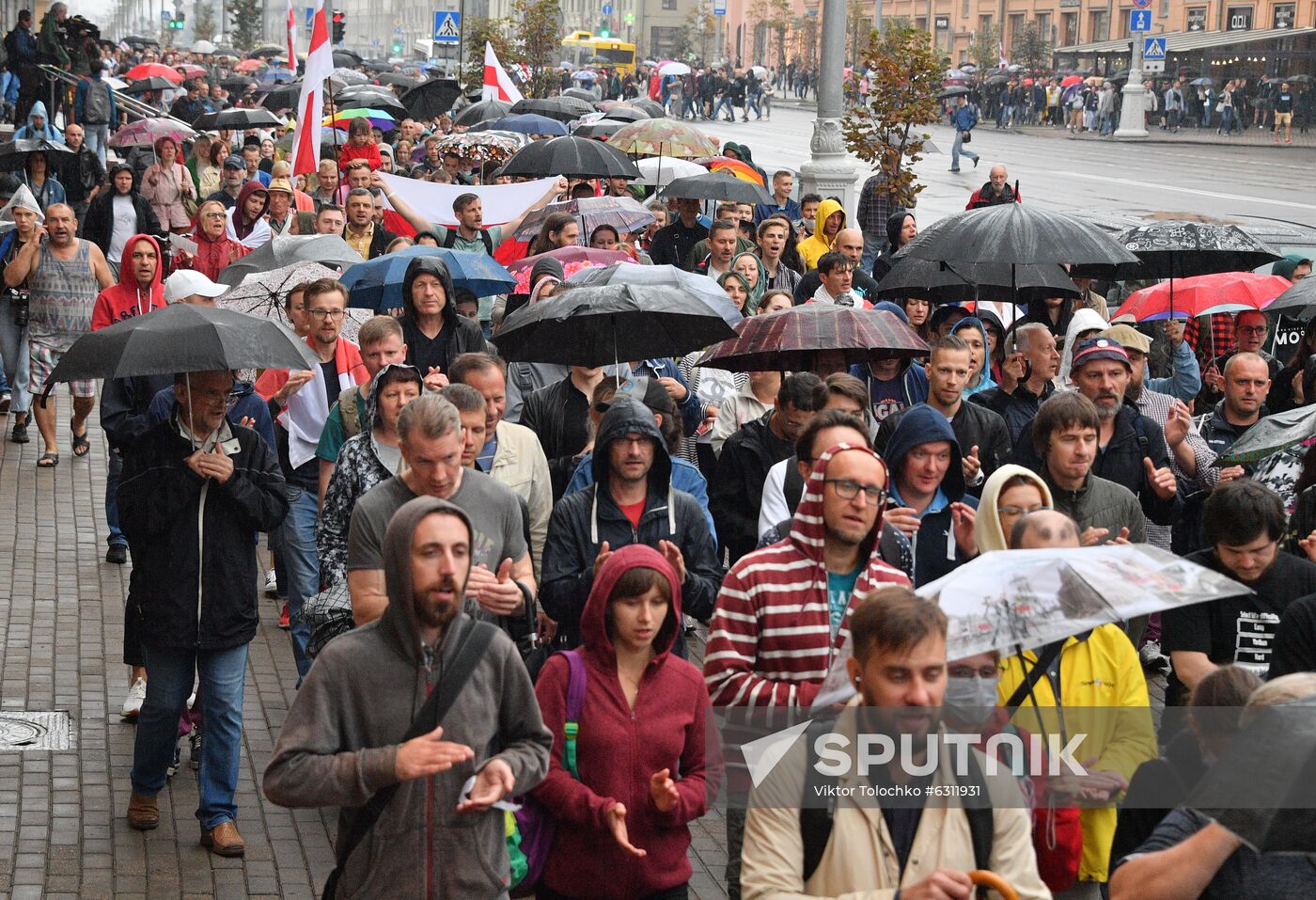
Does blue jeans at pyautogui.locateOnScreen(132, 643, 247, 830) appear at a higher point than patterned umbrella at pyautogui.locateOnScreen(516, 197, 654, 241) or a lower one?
lower

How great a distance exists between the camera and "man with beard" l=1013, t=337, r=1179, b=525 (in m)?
7.66

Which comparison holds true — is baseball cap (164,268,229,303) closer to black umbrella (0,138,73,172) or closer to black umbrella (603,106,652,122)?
black umbrella (0,138,73,172)

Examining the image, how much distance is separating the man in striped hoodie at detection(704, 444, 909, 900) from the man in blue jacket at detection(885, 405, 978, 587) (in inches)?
51.0

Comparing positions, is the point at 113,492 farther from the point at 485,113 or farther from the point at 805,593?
the point at 485,113

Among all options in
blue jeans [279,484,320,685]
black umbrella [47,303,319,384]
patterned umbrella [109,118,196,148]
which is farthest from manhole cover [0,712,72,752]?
patterned umbrella [109,118,196,148]

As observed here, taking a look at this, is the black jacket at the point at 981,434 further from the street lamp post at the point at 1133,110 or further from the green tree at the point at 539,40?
the street lamp post at the point at 1133,110

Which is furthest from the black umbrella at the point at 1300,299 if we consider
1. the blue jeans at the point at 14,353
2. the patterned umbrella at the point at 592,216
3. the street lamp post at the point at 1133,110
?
the street lamp post at the point at 1133,110

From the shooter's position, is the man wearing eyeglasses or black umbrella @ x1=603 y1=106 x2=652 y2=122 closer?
the man wearing eyeglasses

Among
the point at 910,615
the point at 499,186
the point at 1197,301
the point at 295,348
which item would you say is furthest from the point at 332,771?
the point at 499,186

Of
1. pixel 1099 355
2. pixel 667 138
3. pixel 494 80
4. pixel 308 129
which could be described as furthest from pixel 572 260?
pixel 494 80

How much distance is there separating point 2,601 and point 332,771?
599 cm

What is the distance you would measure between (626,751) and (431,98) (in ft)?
83.9

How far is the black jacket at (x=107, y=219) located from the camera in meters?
16.3

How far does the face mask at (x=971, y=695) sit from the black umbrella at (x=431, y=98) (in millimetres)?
Answer: 25906
